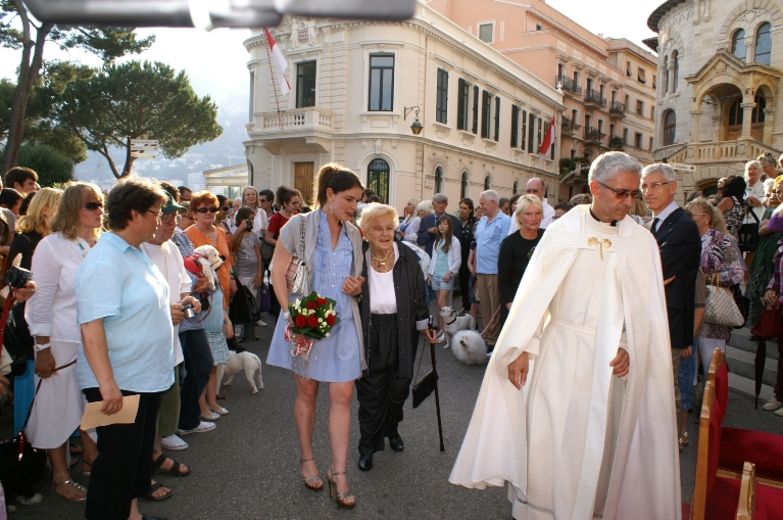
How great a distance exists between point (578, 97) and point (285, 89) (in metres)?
→ 30.4

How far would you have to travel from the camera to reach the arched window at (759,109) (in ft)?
102

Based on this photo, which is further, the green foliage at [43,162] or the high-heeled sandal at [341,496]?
the green foliage at [43,162]

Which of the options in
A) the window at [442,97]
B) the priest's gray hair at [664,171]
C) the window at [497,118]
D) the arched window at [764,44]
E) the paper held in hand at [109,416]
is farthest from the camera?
the window at [497,118]

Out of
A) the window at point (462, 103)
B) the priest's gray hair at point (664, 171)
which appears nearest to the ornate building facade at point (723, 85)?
the window at point (462, 103)

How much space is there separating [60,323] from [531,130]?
3812 centimetres

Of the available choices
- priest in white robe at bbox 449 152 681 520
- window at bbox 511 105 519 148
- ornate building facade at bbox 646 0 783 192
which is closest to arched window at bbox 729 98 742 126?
ornate building facade at bbox 646 0 783 192

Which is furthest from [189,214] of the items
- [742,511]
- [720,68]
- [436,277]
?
[720,68]

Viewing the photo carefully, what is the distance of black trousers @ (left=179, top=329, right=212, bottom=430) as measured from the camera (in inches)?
187

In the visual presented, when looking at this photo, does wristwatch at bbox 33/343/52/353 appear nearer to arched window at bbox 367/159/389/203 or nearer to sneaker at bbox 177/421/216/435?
sneaker at bbox 177/421/216/435

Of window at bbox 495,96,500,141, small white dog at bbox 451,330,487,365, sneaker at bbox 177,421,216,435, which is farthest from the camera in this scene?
window at bbox 495,96,500,141

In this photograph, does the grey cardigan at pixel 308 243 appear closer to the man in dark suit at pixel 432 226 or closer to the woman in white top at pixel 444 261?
the woman in white top at pixel 444 261

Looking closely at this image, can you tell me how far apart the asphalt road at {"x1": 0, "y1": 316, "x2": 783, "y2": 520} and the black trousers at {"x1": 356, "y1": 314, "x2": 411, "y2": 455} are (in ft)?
0.86

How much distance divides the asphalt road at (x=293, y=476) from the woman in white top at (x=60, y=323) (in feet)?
1.27

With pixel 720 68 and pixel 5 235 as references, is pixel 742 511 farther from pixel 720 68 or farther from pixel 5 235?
pixel 720 68
